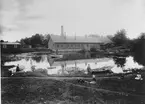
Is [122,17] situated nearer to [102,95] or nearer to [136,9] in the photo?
[136,9]

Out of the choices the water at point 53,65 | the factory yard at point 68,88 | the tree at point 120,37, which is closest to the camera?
the factory yard at point 68,88

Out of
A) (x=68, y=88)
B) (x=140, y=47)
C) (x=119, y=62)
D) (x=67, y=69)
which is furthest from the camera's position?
(x=119, y=62)

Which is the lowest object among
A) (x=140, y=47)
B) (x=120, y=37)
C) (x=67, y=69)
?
(x=67, y=69)

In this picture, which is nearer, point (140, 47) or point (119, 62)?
point (140, 47)

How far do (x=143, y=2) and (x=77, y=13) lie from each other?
0.81m

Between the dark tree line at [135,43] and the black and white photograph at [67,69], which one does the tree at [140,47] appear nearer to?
the dark tree line at [135,43]

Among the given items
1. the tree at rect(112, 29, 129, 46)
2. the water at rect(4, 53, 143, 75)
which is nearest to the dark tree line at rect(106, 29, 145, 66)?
the tree at rect(112, 29, 129, 46)

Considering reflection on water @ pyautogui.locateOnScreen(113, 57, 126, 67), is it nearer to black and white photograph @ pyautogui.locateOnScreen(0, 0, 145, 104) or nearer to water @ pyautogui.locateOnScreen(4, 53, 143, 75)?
water @ pyautogui.locateOnScreen(4, 53, 143, 75)

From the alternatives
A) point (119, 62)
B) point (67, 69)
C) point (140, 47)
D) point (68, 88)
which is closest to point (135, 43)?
point (140, 47)

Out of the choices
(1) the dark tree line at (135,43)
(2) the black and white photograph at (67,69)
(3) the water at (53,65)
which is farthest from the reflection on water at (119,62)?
(2) the black and white photograph at (67,69)

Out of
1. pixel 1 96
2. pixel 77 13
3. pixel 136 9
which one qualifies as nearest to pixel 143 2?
pixel 136 9

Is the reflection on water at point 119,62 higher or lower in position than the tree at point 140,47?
lower

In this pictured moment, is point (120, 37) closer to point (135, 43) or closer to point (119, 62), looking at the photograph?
point (135, 43)

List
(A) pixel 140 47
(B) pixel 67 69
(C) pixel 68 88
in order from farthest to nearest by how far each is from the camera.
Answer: (A) pixel 140 47
(B) pixel 67 69
(C) pixel 68 88
